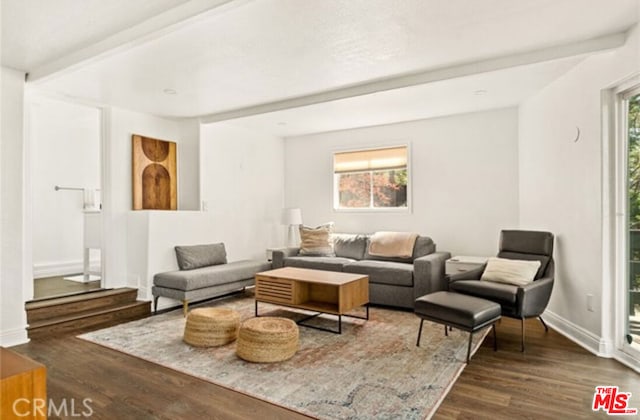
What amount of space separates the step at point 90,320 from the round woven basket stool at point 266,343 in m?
1.88

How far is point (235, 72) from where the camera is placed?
12.0 ft

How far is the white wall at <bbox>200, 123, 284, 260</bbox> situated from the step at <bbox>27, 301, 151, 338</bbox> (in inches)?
56.7

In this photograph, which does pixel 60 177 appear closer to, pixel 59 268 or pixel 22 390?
pixel 59 268

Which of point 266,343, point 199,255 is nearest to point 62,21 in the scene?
point 266,343

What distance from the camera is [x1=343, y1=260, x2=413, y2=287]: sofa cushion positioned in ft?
14.5

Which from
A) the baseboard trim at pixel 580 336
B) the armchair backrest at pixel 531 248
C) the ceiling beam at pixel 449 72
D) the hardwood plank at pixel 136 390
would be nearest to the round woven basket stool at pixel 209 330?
the hardwood plank at pixel 136 390

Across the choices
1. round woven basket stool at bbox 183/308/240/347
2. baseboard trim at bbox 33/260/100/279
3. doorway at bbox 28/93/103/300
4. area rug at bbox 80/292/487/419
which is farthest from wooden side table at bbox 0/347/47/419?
baseboard trim at bbox 33/260/100/279

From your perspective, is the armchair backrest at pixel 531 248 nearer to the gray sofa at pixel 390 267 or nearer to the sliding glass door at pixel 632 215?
the sliding glass door at pixel 632 215

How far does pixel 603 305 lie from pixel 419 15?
2698 millimetres

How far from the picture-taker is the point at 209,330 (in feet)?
10.9

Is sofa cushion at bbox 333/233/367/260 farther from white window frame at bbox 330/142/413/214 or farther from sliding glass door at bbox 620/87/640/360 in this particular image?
sliding glass door at bbox 620/87/640/360

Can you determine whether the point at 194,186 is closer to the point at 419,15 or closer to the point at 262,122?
the point at 262,122

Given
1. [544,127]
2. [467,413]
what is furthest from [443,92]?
[467,413]

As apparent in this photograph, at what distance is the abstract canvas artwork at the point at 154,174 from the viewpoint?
4994 mm
